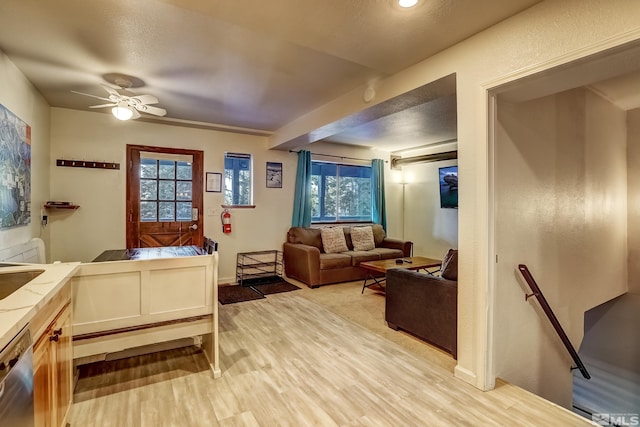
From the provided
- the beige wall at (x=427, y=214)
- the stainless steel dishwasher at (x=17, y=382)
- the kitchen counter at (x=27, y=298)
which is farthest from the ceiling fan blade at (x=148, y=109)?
the beige wall at (x=427, y=214)

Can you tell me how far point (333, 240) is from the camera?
5543 mm

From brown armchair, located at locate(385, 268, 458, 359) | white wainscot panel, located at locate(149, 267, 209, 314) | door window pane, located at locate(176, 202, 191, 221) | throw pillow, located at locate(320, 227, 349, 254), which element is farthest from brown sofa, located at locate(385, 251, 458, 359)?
door window pane, located at locate(176, 202, 191, 221)

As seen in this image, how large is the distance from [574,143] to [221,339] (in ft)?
13.2

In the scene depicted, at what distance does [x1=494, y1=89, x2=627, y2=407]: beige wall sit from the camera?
2395 mm

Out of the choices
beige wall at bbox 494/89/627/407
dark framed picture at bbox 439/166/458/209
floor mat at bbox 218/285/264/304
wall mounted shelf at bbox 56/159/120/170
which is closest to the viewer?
beige wall at bbox 494/89/627/407

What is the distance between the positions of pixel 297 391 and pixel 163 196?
371 centimetres

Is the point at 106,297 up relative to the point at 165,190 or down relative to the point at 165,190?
down

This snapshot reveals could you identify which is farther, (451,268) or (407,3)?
(451,268)

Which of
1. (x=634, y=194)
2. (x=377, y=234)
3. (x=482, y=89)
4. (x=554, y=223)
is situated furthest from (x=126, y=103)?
(x=634, y=194)

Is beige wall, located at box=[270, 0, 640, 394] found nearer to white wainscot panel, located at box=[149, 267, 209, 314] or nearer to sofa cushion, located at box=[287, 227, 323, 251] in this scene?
white wainscot panel, located at box=[149, 267, 209, 314]

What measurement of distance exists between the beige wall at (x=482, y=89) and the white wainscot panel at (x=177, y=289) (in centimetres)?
197

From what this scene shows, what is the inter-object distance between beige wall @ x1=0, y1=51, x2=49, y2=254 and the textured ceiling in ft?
0.42

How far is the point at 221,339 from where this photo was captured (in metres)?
2.98

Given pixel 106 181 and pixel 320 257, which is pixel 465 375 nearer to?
pixel 320 257
